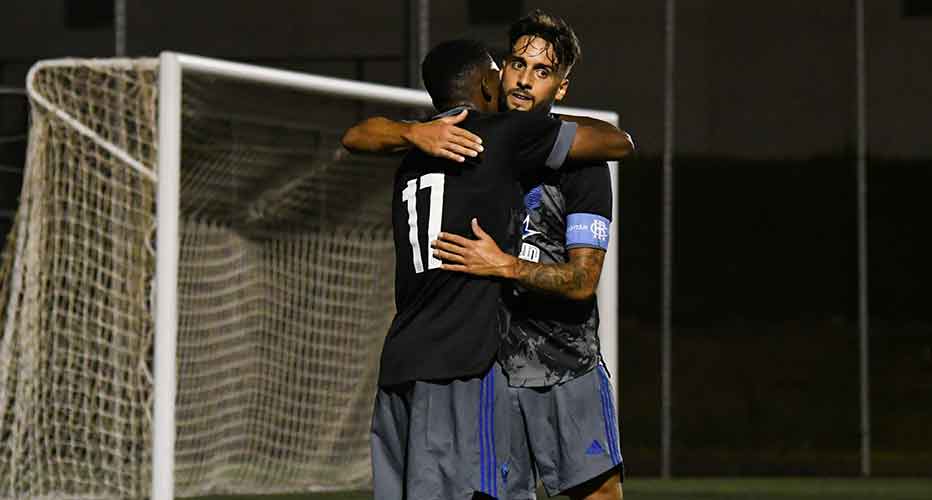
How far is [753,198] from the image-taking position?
985cm

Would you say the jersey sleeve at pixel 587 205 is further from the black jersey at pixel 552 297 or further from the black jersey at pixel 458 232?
the black jersey at pixel 458 232

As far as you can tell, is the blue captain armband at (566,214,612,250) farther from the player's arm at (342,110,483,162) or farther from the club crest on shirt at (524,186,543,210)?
the player's arm at (342,110,483,162)

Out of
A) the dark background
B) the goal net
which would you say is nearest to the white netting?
the goal net

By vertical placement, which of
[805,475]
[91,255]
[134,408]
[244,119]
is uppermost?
[244,119]

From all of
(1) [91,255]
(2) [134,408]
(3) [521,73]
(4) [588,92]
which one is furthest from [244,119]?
(3) [521,73]

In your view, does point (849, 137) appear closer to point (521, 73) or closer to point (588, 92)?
point (588, 92)

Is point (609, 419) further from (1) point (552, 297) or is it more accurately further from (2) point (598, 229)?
(2) point (598, 229)

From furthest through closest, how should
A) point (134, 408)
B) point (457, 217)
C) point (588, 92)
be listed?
1. point (588, 92)
2. point (134, 408)
3. point (457, 217)

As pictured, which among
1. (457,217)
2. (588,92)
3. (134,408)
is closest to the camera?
(457,217)

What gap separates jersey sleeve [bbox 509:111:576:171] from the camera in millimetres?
2994

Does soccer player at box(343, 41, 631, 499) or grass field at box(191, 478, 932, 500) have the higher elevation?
soccer player at box(343, 41, 631, 499)

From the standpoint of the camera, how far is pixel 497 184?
9.77 ft

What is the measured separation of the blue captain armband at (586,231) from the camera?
3.12m

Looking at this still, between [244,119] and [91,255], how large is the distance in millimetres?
885
